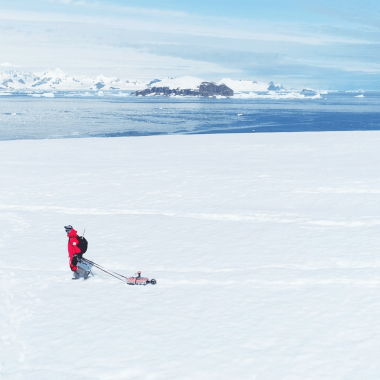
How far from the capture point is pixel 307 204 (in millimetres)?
13211

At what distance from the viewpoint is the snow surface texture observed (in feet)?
19.2

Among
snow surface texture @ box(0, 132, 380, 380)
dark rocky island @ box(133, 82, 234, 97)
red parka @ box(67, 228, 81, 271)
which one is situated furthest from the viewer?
dark rocky island @ box(133, 82, 234, 97)

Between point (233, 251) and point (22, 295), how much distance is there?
4492 mm

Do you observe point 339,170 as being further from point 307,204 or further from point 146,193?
point 146,193

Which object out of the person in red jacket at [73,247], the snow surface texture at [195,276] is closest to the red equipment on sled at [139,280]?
the snow surface texture at [195,276]

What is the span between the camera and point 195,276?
8.38m

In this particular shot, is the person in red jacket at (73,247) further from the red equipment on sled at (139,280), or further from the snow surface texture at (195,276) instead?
the red equipment on sled at (139,280)

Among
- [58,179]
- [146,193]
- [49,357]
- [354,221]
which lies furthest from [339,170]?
[49,357]

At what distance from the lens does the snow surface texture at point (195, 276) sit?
230 inches

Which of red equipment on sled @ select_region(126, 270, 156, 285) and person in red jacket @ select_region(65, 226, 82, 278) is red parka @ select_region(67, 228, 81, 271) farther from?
red equipment on sled @ select_region(126, 270, 156, 285)

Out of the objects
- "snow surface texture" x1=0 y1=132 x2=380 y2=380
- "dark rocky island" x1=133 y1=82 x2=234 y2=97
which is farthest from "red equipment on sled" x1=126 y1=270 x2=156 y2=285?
"dark rocky island" x1=133 y1=82 x2=234 y2=97

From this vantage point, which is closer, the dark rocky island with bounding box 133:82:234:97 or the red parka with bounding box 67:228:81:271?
the red parka with bounding box 67:228:81:271

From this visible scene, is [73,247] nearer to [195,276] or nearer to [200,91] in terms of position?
[195,276]

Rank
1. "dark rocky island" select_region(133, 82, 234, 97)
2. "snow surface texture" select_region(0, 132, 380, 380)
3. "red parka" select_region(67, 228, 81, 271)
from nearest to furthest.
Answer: "snow surface texture" select_region(0, 132, 380, 380)
"red parka" select_region(67, 228, 81, 271)
"dark rocky island" select_region(133, 82, 234, 97)
